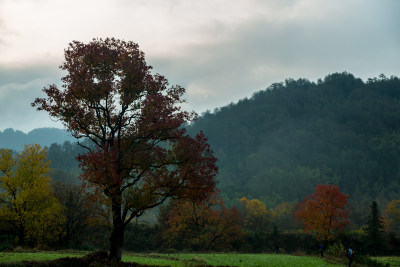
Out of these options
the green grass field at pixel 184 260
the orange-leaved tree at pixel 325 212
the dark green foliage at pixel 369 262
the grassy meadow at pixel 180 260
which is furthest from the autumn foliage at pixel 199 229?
the dark green foliage at pixel 369 262

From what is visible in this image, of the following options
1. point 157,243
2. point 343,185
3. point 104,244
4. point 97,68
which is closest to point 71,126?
point 97,68

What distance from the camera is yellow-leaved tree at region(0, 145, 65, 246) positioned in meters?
38.8

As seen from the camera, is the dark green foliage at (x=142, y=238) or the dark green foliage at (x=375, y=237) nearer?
the dark green foliage at (x=375, y=237)

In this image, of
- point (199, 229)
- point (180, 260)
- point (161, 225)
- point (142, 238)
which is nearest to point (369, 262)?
point (180, 260)

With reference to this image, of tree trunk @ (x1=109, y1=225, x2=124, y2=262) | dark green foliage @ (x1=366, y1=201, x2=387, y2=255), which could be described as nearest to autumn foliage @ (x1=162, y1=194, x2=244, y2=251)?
dark green foliage @ (x1=366, y1=201, x2=387, y2=255)

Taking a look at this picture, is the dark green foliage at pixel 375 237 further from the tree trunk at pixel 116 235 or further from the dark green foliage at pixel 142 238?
the tree trunk at pixel 116 235

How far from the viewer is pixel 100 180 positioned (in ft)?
59.1

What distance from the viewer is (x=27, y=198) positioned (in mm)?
38969

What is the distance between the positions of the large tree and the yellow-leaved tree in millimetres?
22692

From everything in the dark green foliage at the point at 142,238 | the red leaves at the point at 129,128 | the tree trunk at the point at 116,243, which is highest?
the red leaves at the point at 129,128

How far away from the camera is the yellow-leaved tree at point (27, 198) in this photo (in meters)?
38.8

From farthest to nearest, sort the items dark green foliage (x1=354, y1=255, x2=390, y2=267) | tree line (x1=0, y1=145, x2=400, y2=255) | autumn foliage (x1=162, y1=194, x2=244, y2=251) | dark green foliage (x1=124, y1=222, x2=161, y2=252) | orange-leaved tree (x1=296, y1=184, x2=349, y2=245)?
dark green foliage (x1=124, y1=222, x2=161, y2=252) < autumn foliage (x1=162, y1=194, x2=244, y2=251) < orange-leaved tree (x1=296, y1=184, x2=349, y2=245) < tree line (x1=0, y1=145, x2=400, y2=255) < dark green foliage (x1=354, y1=255, x2=390, y2=267)

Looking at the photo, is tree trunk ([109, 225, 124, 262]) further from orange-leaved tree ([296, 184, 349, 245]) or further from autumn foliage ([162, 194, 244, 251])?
autumn foliage ([162, 194, 244, 251])

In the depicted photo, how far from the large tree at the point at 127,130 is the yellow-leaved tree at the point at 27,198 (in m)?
22.7
